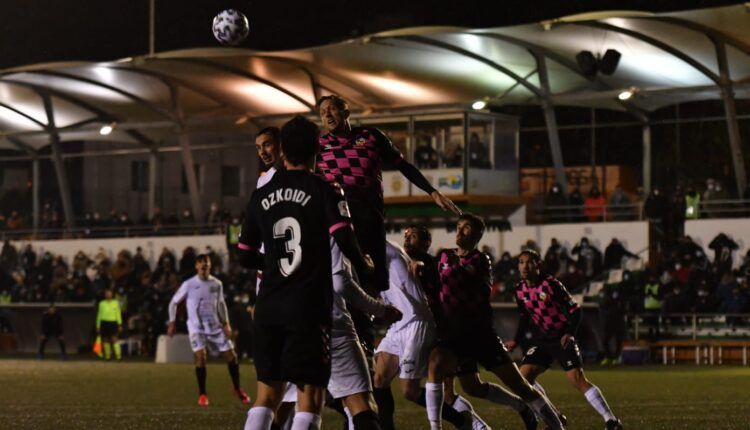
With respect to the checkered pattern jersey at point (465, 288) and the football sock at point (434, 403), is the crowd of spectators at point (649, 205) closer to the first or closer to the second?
the checkered pattern jersey at point (465, 288)

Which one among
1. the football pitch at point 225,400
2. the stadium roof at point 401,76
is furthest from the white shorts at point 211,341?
the stadium roof at point 401,76

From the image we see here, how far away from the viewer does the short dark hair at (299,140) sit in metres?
6.65

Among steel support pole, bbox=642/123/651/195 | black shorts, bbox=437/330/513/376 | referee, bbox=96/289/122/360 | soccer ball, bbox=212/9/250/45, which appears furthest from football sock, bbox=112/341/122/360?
black shorts, bbox=437/330/513/376

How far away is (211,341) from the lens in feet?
58.8

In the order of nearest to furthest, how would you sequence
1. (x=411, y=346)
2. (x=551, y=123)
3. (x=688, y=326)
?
(x=411, y=346) → (x=688, y=326) → (x=551, y=123)

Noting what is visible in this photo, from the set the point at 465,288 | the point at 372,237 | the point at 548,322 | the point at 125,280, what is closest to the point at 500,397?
the point at 465,288

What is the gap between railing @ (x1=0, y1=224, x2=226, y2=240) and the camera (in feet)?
143

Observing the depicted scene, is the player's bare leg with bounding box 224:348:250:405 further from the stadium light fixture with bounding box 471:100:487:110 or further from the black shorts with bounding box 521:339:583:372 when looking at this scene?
the stadium light fixture with bounding box 471:100:487:110

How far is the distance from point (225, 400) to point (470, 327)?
23.2ft

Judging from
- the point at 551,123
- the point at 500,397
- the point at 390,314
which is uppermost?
the point at 551,123

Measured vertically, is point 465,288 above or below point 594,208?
below

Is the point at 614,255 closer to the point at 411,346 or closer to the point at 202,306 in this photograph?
the point at 202,306

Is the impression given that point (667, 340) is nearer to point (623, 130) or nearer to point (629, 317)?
point (629, 317)

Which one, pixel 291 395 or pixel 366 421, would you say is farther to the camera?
pixel 291 395
